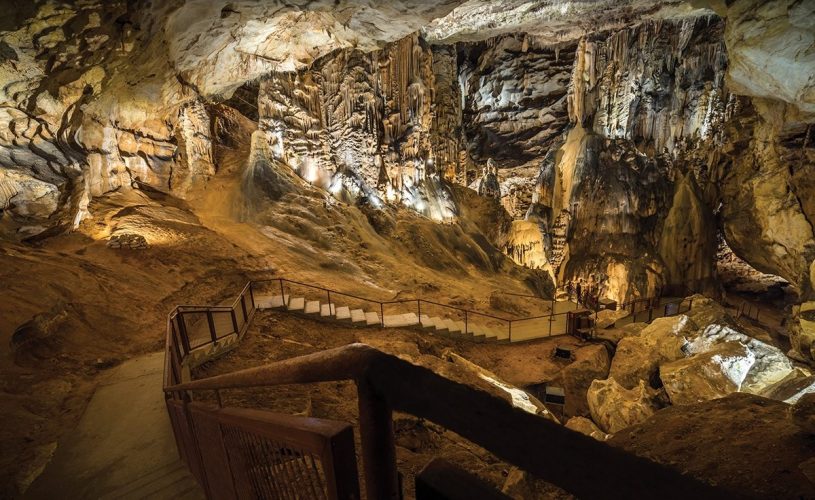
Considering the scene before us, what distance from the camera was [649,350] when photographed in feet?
30.2

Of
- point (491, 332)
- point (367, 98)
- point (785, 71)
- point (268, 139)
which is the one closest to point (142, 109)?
point (268, 139)

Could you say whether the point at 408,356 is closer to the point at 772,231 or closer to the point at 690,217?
the point at 772,231

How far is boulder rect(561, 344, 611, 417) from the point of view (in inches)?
326

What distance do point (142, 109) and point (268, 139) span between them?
182 inches

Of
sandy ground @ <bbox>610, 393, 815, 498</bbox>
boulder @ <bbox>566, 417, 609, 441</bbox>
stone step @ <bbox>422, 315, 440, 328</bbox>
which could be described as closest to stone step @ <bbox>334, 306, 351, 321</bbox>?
stone step @ <bbox>422, 315, 440, 328</bbox>

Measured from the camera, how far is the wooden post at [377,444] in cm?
103

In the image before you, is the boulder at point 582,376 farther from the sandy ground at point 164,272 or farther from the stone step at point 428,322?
the sandy ground at point 164,272

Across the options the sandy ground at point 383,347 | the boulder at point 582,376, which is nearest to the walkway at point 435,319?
the sandy ground at point 383,347

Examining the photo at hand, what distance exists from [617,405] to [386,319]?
17.3ft

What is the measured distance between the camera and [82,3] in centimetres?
635

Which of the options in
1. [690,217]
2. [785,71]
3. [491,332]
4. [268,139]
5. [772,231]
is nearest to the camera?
[785,71]

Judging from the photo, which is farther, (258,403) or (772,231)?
(772,231)

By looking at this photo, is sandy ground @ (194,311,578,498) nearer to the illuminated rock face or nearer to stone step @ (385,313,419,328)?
stone step @ (385,313,419,328)

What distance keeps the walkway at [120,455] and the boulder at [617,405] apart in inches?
244
